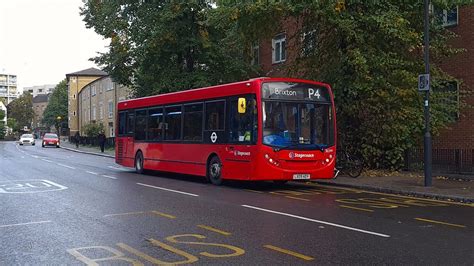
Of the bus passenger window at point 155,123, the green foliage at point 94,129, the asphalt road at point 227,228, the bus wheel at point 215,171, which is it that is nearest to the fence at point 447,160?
the asphalt road at point 227,228

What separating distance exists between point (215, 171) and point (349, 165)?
5064 millimetres

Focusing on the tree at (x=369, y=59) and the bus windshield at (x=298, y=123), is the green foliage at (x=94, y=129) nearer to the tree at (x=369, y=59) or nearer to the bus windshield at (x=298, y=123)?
the tree at (x=369, y=59)

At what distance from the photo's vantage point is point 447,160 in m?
18.4

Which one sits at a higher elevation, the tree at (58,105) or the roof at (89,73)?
the roof at (89,73)

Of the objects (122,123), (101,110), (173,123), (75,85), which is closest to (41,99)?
(75,85)

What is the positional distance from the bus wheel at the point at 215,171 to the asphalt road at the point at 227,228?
1554 mm

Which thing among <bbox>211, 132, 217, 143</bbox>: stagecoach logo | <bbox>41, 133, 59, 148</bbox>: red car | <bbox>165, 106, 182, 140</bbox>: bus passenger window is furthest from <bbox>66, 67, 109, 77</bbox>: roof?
<bbox>211, 132, 217, 143</bbox>: stagecoach logo

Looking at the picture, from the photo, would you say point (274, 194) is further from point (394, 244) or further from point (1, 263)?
point (1, 263)

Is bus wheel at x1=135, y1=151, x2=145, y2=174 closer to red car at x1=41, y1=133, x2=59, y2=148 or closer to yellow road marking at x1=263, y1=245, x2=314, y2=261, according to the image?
yellow road marking at x1=263, y1=245, x2=314, y2=261

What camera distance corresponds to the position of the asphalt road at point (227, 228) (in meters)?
6.30

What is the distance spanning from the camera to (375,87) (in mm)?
17391

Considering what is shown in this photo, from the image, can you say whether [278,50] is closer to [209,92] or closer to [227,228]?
[209,92]

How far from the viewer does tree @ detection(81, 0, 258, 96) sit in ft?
85.5

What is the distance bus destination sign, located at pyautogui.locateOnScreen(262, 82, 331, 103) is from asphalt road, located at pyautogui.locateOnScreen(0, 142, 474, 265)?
2.64 m
